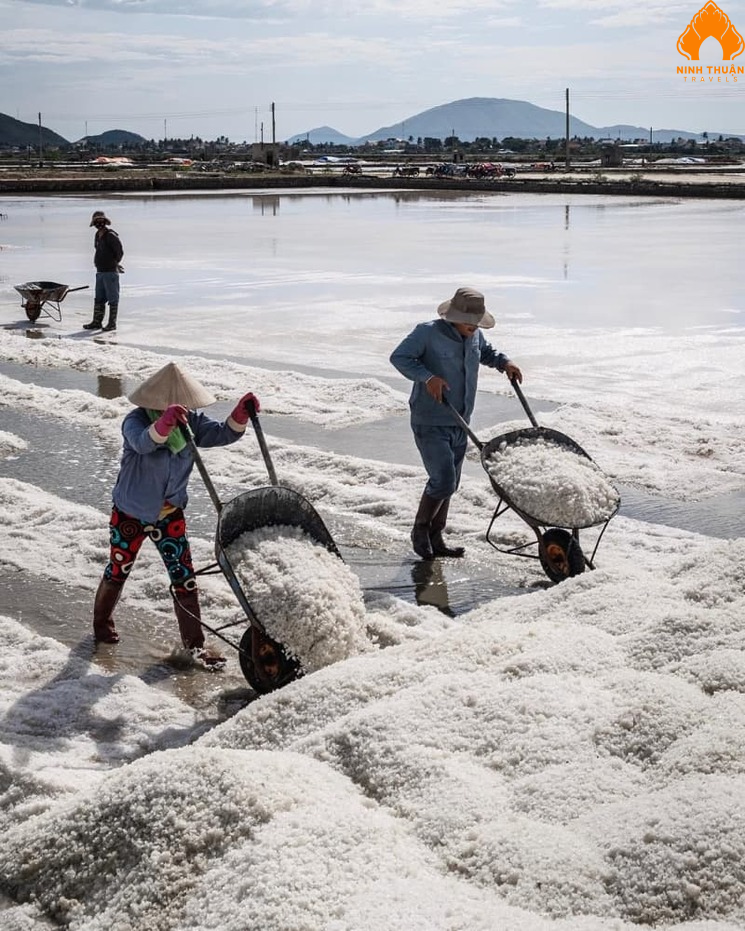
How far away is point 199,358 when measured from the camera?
11609 mm

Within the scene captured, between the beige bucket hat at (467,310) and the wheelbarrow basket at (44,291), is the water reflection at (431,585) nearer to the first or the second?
the beige bucket hat at (467,310)

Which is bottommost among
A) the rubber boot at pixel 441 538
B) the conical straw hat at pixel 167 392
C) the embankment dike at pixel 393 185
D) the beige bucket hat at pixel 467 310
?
the rubber boot at pixel 441 538

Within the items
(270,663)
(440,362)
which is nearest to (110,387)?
(440,362)

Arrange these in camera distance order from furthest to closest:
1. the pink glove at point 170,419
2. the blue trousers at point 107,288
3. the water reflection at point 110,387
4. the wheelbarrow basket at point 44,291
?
1. the wheelbarrow basket at point 44,291
2. the blue trousers at point 107,288
3. the water reflection at point 110,387
4. the pink glove at point 170,419

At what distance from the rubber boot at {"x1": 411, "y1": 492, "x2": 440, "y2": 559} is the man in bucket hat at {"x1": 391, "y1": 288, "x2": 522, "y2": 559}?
10 mm

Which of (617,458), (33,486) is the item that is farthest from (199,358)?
(617,458)

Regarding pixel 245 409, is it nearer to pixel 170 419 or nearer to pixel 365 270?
pixel 170 419

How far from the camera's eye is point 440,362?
626 cm

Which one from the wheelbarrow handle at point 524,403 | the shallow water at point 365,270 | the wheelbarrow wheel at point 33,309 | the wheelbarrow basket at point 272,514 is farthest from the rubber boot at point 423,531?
the wheelbarrow wheel at point 33,309

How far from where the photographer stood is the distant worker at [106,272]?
45.4 ft

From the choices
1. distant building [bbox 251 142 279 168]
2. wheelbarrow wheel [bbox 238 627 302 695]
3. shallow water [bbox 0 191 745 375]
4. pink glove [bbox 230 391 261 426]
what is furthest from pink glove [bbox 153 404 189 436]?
distant building [bbox 251 142 279 168]

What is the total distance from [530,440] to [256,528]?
1784mm

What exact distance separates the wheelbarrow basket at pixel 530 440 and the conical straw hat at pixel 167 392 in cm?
154

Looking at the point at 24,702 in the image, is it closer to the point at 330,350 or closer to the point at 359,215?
the point at 330,350
